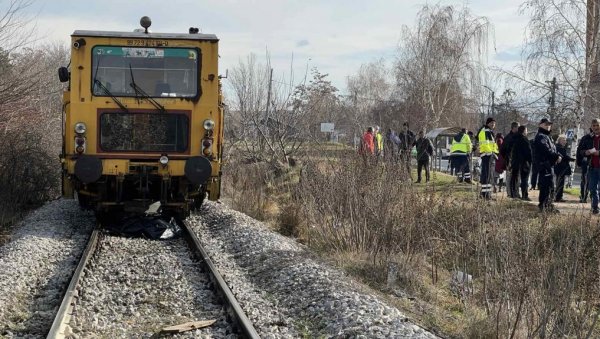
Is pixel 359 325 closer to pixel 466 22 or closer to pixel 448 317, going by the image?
pixel 448 317

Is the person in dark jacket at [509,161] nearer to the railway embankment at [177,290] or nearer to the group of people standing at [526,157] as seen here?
the group of people standing at [526,157]

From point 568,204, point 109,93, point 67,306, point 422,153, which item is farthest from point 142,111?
point 422,153

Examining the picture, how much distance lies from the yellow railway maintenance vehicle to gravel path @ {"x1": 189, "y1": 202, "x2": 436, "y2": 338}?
141cm

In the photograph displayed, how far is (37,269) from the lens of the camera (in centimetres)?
802

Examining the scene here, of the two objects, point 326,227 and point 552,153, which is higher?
point 552,153

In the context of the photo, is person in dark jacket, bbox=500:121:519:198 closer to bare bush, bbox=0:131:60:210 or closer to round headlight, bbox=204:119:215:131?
round headlight, bbox=204:119:215:131

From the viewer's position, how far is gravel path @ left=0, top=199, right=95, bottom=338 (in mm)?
6121

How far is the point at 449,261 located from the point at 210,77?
4668 millimetres

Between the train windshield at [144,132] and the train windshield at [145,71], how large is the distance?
0.35 metres

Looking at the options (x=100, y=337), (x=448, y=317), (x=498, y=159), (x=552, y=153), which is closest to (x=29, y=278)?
(x=100, y=337)

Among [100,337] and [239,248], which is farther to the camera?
[239,248]

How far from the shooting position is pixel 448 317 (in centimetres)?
689

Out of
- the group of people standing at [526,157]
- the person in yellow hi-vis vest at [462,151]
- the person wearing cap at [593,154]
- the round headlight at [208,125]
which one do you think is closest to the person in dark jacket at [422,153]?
the person in yellow hi-vis vest at [462,151]

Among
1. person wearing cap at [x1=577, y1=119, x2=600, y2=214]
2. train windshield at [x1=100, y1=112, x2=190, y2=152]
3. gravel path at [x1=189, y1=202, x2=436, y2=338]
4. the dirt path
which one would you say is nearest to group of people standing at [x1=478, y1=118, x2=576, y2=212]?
the dirt path
